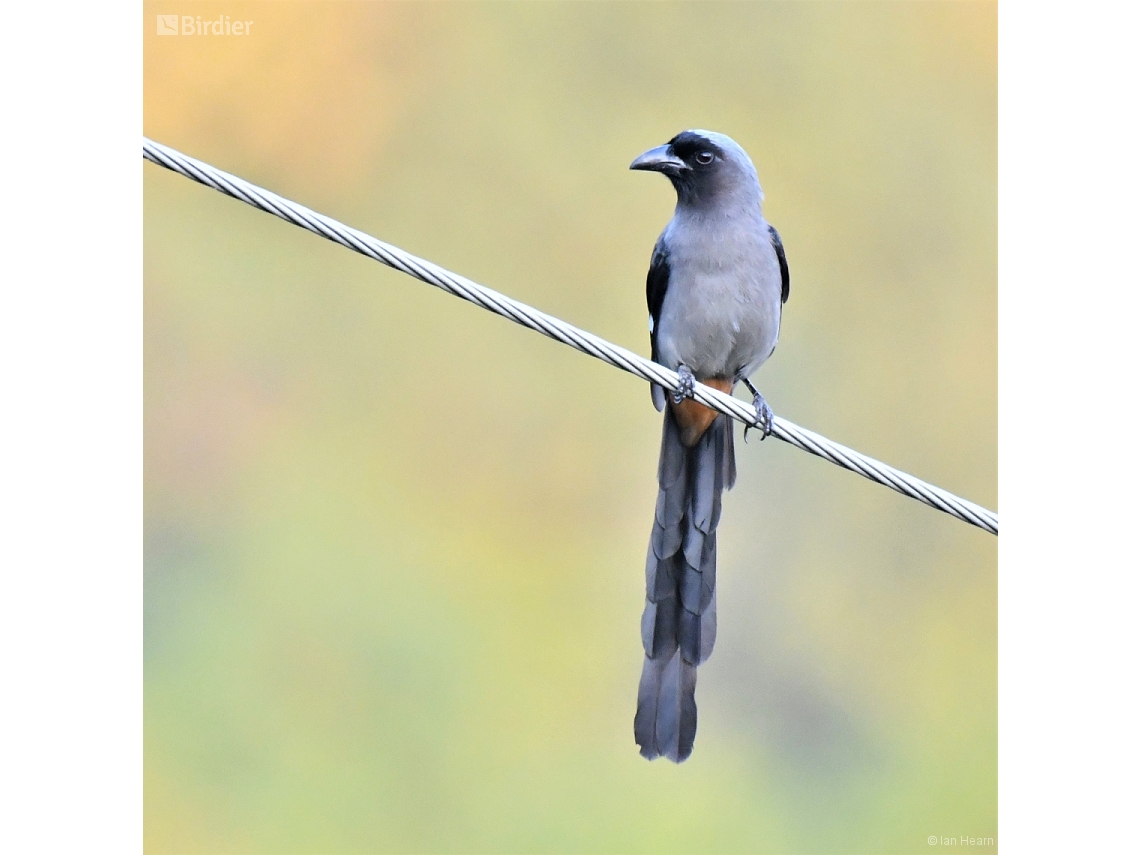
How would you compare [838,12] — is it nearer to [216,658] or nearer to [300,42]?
[300,42]

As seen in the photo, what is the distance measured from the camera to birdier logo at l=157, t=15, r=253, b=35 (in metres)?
3.51

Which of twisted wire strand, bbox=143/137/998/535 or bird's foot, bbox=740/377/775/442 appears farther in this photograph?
bird's foot, bbox=740/377/775/442

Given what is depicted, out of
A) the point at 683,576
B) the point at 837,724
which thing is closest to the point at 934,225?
the point at 683,576

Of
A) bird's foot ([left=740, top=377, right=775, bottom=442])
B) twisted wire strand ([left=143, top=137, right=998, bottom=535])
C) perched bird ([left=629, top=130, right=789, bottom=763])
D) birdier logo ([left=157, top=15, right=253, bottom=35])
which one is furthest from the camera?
birdier logo ([left=157, top=15, right=253, bottom=35])

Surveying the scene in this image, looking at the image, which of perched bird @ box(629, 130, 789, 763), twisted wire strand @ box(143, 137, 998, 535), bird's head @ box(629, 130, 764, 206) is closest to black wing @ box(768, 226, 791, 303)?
perched bird @ box(629, 130, 789, 763)

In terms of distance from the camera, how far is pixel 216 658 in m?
3.59

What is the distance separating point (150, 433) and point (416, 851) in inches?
63.9

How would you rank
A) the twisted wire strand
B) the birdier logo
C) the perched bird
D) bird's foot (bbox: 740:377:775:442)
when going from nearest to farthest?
the twisted wire strand < bird's foot (bbox: 740:377:775:442) < the perched bird < the birdier logo

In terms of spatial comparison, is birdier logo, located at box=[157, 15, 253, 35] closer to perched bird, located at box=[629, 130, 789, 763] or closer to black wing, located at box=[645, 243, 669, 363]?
perched bird, located at box=[629, 130, 789, 763]

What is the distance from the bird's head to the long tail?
0.74 meters

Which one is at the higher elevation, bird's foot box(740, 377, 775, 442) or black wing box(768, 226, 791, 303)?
black wing box(768, 226, 791, 303)

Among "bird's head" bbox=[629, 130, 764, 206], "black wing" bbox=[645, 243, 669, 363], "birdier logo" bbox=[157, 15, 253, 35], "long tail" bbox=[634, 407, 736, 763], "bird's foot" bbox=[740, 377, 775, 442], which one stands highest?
"birdier logo" bbox=[157, 15, 253, 35]

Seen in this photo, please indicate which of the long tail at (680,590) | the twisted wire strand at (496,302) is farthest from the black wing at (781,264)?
the twisted wire strand at (496,302)
